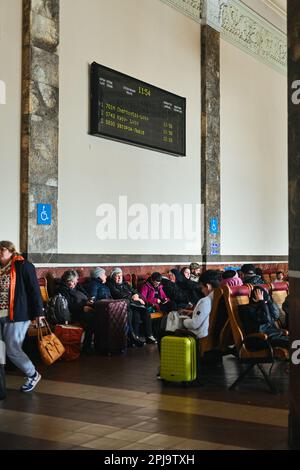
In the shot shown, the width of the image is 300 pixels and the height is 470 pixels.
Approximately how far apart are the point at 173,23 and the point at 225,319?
27.2 ft

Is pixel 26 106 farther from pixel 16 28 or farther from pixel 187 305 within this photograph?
pixel 187 305

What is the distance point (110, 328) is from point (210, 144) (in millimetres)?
6663

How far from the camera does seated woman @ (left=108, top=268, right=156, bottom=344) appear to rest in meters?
10.3

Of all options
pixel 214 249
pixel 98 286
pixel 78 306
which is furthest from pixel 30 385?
pixel 214 249

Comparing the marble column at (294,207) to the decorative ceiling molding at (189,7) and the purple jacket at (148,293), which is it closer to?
the purple jacket at (148,293)

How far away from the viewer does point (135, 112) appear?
39.2 feet

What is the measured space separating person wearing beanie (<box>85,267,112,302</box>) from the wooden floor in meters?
2.18

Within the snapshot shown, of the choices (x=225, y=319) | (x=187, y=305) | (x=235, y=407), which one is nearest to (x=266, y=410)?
(x=235, y=407)

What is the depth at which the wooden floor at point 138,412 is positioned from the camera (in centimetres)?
475

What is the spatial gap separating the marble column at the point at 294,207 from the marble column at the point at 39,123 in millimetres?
5825

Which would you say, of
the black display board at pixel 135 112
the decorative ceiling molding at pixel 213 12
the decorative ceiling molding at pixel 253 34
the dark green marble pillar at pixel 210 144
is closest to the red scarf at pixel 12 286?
the black display board at pixel 135 112

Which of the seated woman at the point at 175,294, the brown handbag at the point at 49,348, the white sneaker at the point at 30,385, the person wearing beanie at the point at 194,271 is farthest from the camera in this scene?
the person wearing beanie at the point at 194,271

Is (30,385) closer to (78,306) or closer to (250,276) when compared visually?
(78,306)

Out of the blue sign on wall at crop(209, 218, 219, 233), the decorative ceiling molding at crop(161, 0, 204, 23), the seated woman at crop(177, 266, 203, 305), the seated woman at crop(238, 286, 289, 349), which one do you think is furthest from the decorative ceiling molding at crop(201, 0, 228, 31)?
the seated woman at crop(238, 286, 289, 349)
